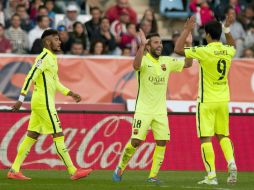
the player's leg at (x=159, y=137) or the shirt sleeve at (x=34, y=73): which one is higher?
the shirt sleeve at (x=34, y=73)

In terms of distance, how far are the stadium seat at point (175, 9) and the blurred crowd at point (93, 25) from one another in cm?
58

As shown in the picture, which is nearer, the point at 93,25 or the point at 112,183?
the point at 112,183

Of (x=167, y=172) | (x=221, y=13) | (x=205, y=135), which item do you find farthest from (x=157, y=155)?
(x=221, y=13)

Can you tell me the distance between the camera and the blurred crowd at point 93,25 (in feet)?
73.5

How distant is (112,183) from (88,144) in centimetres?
372

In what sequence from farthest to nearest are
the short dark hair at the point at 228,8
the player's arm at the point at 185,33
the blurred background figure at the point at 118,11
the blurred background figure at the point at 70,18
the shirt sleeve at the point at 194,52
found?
the short dark hair at the point at 228,8, the blurred background figure at the point at 118,11, the blurred background figure at the point at 70,18, the shirt sleeve at the point at 194,52, the player's arm at the point at 185,33

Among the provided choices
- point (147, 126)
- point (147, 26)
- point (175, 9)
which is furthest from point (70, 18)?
point (147, 126)

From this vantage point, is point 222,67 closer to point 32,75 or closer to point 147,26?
point 32,75

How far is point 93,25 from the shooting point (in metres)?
23.5

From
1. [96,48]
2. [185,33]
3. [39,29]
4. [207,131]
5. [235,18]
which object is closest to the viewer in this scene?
[185,33]

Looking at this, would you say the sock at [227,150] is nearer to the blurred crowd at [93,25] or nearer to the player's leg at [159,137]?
the player's leg at [159,137]

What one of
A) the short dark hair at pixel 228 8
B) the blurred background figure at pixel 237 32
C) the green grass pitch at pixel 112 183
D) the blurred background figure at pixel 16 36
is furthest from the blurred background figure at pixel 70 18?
the green grass pitch at pixel 112 183

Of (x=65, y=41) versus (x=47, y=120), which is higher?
(x=65, y=41)

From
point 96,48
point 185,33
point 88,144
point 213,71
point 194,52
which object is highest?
point 185,33
